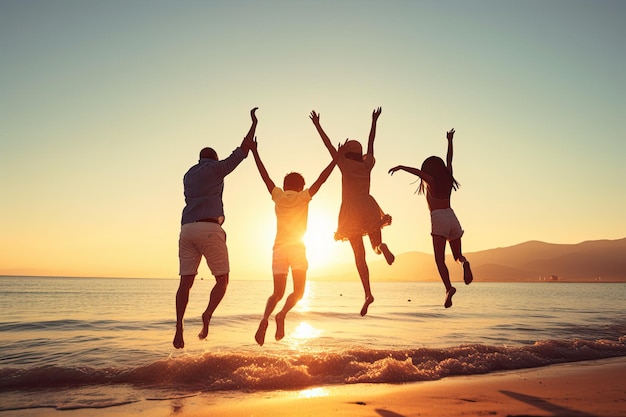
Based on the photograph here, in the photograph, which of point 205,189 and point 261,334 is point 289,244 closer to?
point 261,334

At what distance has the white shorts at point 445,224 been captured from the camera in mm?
9320

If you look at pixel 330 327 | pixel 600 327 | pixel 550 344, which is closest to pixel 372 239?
pixel 550 344

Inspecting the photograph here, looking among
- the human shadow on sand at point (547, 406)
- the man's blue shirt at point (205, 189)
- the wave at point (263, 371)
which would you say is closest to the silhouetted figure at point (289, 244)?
the man's blue shirt at point (205, 189)

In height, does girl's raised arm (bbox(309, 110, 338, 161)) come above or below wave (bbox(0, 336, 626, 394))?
above

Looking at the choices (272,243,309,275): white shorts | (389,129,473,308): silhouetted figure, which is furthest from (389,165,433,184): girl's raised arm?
(272,243,309,275): white shorts

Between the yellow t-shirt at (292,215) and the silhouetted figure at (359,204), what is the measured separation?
1.15m

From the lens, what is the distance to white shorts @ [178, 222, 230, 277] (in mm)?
7633

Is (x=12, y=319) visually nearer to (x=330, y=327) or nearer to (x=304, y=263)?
(x=330, y=327)

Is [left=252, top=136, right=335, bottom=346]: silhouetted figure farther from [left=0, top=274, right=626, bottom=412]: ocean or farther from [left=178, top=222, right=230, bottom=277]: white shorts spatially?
[left=0, top=274, right=626, bottom=412]: ocean

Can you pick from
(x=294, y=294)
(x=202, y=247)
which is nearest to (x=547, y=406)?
(x=294, y=294)

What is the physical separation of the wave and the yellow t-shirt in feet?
12.0

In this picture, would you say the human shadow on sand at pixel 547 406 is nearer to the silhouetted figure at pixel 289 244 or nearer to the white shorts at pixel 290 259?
the silhouetted figure at pixel 289 244

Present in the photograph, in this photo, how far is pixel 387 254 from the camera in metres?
8.91

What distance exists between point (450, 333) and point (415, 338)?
2.59 metres
